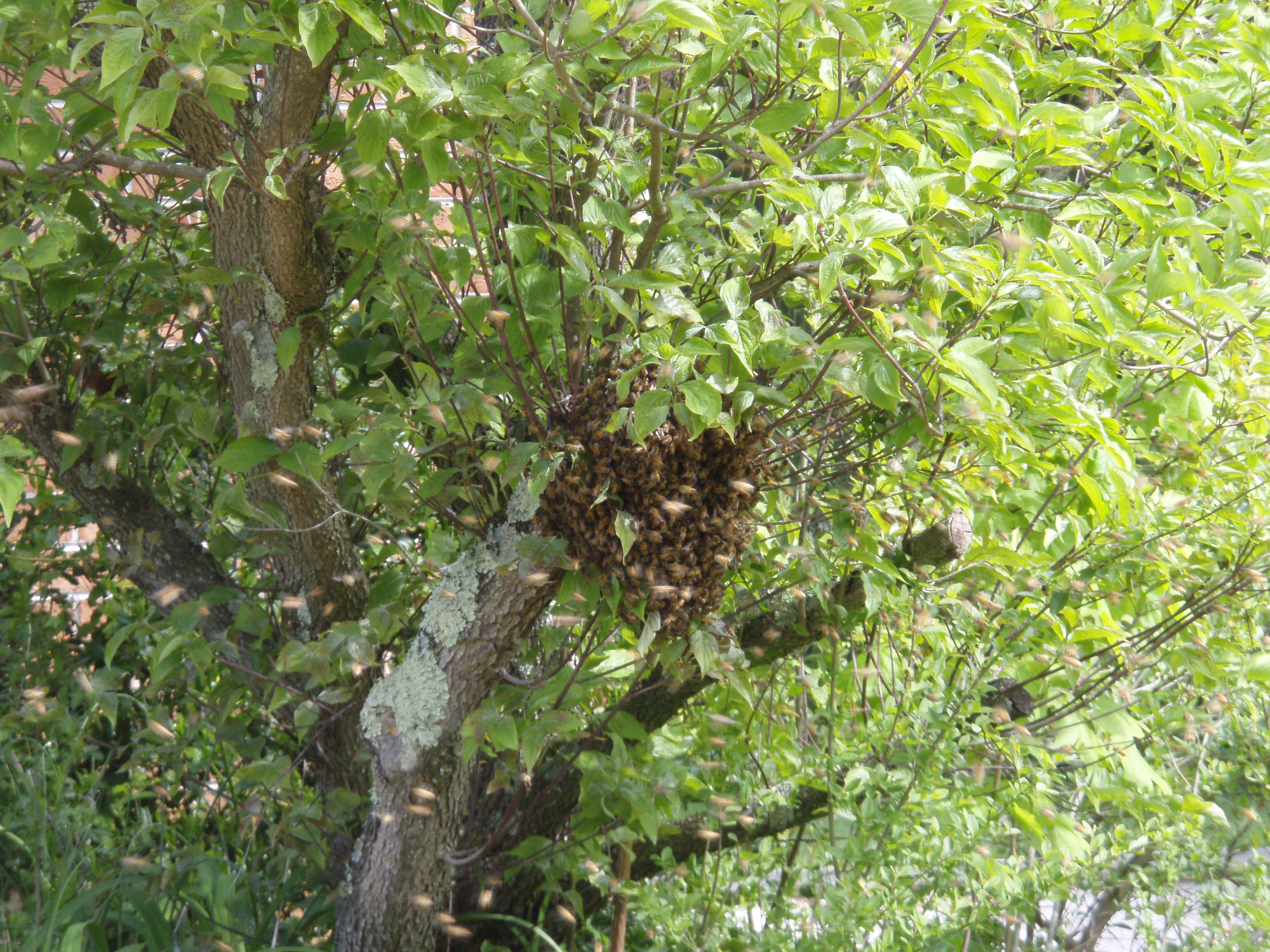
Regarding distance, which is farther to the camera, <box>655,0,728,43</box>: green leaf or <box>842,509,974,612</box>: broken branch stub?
<box>842,509,974,612</box>: broken branch stub

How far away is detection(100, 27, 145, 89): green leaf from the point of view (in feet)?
3.48

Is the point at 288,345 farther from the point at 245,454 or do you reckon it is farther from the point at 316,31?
the point at 316,31

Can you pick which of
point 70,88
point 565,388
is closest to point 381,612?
Result: point 565,388

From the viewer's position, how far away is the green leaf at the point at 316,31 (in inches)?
44.9

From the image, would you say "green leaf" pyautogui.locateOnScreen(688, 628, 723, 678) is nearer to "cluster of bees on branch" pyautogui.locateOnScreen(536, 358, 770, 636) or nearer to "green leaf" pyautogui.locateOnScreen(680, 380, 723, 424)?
"cluster of bees on branch" pyautogui.locateOnScreen(536, 358, 770, 636)

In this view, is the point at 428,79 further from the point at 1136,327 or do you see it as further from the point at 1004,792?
the point at 1004,792

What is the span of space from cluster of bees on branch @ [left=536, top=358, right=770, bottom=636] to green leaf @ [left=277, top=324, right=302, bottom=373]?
23.3 inches

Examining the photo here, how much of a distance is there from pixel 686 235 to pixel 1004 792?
4.16 ft

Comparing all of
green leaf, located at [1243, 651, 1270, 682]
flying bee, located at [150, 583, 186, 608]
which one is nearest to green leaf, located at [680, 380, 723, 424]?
flying bee, located at [150, 583, 186, 608]

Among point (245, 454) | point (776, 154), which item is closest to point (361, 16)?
point (776, 154)

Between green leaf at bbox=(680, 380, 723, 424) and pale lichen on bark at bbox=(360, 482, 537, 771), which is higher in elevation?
green leaf at bbox=(680, 380, 723, 424)

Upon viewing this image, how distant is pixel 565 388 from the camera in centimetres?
157

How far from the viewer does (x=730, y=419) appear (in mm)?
1226

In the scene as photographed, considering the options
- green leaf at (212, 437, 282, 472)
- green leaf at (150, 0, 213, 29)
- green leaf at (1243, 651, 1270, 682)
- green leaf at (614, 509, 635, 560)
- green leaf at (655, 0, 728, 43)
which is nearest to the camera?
green leaf at (655, 0, 728, 43)
